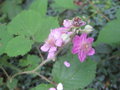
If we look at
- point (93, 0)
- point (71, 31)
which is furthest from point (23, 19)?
point (93, 0)

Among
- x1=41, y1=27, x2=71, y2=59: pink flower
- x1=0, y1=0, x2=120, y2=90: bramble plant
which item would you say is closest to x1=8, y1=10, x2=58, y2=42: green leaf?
x1=0, y1=0, x2=120, y2=90: bramble plant

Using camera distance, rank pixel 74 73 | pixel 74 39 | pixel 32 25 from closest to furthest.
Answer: pixel 74 39, pixel 74 73, pixel 32 25

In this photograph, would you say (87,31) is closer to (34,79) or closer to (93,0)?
(34,79)

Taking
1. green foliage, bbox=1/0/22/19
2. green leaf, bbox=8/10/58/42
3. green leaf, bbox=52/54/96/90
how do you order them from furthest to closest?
green foliage, bbox=1/0/22/19, green leaf, bbox=8/10/58/42, green leaf, bbox=52/54/96/90

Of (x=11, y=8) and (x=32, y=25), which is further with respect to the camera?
(x=11, y=8)

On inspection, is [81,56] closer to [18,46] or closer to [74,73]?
[74,73]

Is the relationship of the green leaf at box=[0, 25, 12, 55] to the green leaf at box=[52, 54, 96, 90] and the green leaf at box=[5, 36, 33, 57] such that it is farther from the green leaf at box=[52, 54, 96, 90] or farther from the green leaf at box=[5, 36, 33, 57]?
the green leaf at box=[52, 54, 96, 90]

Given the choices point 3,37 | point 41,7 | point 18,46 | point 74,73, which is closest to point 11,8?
point 41,7
